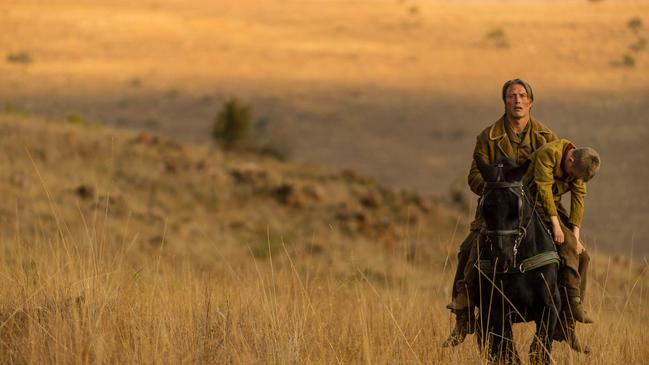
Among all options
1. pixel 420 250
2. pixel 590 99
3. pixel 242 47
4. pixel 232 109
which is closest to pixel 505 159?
pixel 420 250

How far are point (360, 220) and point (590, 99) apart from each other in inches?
972

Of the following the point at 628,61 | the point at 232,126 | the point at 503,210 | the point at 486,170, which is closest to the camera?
the point at 503,210

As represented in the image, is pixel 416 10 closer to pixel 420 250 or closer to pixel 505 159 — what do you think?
pixel 420 250

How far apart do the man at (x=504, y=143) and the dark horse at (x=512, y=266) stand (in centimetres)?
13

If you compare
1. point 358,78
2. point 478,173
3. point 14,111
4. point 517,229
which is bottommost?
point 358,78

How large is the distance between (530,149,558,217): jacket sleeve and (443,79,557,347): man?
284mm

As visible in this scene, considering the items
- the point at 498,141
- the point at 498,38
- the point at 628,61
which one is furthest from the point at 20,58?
the point at 498,141

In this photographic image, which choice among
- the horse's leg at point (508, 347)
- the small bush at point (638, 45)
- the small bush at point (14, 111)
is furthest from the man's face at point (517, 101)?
the small bush at point (638, 45)

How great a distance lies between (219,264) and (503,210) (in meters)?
12.8

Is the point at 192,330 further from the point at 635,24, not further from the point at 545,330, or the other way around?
the point at 635,24

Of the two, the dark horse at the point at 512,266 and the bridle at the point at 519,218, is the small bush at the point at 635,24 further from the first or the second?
the bridle at the point at 519,218

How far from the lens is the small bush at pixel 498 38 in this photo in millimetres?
58312

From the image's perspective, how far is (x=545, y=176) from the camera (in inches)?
257

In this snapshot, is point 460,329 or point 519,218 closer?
point 519,218
